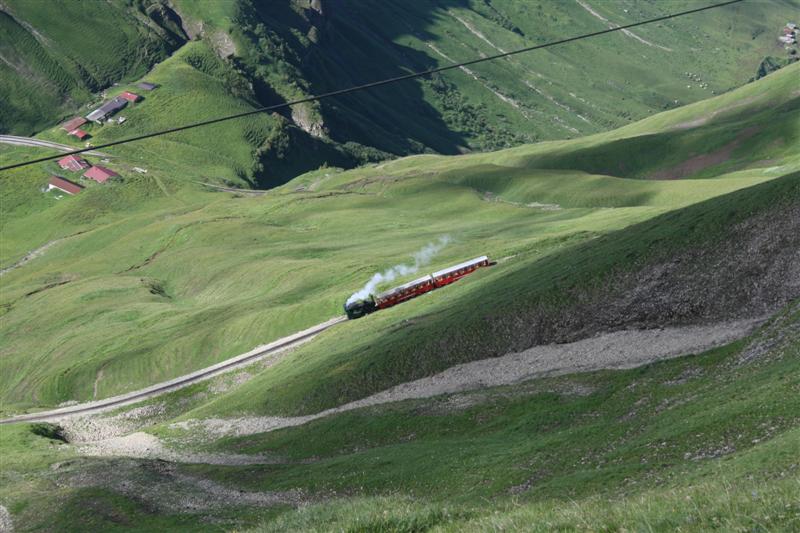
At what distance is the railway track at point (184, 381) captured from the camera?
105438 mm

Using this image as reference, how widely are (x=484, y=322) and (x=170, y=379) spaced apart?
56.2 m

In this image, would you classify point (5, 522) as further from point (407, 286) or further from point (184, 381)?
point (407, 286)

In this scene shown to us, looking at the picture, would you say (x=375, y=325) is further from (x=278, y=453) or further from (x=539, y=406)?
(x=539, y=406)

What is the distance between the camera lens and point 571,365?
61.2m

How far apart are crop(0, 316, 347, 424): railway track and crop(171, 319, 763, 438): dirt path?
25929 millimetres

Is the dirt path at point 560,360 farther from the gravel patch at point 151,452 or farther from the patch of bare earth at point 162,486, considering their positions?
the patch of bare earth at point 162,486

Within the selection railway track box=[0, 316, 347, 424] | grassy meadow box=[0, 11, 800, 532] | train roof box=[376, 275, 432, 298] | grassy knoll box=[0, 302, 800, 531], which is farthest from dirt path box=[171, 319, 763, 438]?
train roof box=[376, 275, 432, 298]

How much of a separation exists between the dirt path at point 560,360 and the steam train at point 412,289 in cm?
2747

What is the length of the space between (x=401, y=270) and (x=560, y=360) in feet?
203

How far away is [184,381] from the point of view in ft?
352

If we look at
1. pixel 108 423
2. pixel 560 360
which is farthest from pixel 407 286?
pixel 560 360

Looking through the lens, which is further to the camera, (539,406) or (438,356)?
(438,356)

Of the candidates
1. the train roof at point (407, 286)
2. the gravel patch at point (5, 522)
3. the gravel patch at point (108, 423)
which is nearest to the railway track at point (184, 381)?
the gravel patch at point (108, 423)

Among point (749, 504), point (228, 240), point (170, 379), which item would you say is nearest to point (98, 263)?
point (228, 240)
